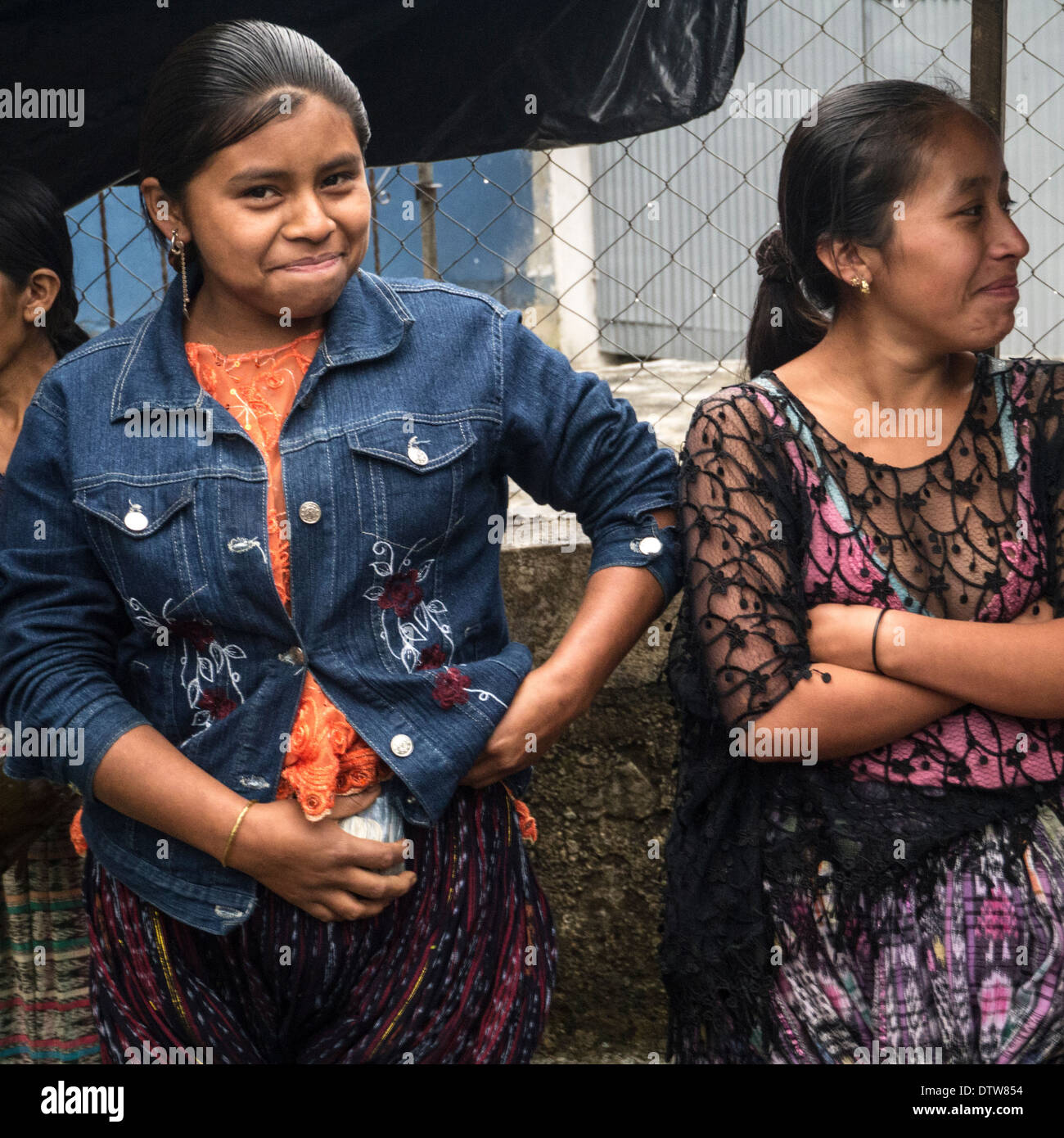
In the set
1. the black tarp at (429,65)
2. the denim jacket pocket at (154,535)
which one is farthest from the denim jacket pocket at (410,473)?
the black tarp at (429,65)

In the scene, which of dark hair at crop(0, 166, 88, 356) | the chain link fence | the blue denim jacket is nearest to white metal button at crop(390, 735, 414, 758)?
the blue denim jacket

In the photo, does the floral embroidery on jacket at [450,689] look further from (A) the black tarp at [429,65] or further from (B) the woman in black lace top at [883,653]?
(A) the black tarp at [429,65]

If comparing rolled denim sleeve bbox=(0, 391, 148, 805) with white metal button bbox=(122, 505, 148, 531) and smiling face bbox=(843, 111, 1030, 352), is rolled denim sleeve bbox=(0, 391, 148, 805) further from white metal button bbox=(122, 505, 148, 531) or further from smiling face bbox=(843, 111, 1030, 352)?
smiling face bbox=(843, 111, 1030, 352)

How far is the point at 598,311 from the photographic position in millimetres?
8070

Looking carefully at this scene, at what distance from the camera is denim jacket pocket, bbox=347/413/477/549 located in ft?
5.59

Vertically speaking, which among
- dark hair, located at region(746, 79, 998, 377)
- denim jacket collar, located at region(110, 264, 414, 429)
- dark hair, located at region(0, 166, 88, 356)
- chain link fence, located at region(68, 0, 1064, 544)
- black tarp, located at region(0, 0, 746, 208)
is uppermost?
chain link fence, located at region(68, 0, 1064, 544)

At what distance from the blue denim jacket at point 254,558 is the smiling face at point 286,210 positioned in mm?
110

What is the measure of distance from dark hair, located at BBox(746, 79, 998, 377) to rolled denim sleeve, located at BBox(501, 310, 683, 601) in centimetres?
39

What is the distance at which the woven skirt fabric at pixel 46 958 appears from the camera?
2324mm

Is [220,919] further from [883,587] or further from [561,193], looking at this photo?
[561,193]

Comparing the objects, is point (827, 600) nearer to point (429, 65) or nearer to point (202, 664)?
point (202, 664)

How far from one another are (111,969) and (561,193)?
6.31m

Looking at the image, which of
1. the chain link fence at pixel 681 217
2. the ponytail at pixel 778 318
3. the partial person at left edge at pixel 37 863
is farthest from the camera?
the chain link fence at pixel 681 217
